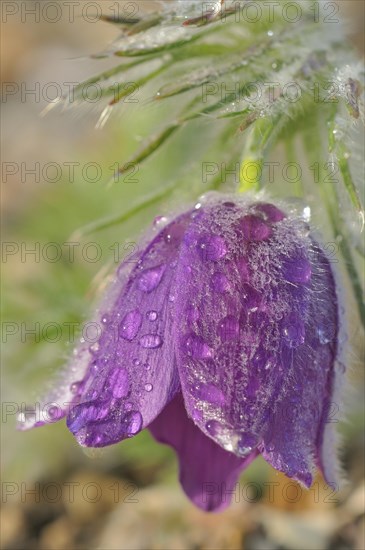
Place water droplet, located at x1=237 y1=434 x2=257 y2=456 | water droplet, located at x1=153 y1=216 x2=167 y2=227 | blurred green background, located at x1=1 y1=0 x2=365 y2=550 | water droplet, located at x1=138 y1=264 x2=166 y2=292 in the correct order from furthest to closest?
blurred green background, located at x1=1 y1=0 x2=365 y2=550 → water droplet, located at x1=153 y1=216 x2=167 y2=227 → water droplet, located at x1=138 y1=264 x2=166 y2=292 → water droplet, located at x1=237 y1=434 x2=257 y2=456

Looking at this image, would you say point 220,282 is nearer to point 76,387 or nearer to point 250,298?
point 250,298

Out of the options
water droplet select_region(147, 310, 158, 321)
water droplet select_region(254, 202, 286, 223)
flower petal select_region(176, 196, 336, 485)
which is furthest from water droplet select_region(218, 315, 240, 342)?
water droplet select_region(254, 202, 286, 223)

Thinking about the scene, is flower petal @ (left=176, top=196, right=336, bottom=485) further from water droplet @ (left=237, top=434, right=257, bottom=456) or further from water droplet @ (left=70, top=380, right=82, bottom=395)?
water droplet @ (left=70, top=380, right=82, bottom=395)

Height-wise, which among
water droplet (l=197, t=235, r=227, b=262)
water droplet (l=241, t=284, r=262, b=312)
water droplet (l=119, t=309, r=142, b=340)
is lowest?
water droplet (l=119, t=309, r=142, b=340)

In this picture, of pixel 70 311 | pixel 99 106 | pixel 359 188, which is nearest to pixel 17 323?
pixel 70 311

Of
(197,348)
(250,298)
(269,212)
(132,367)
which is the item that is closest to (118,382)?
(132,367)

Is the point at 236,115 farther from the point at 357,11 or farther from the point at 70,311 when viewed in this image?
the point at 357,11
